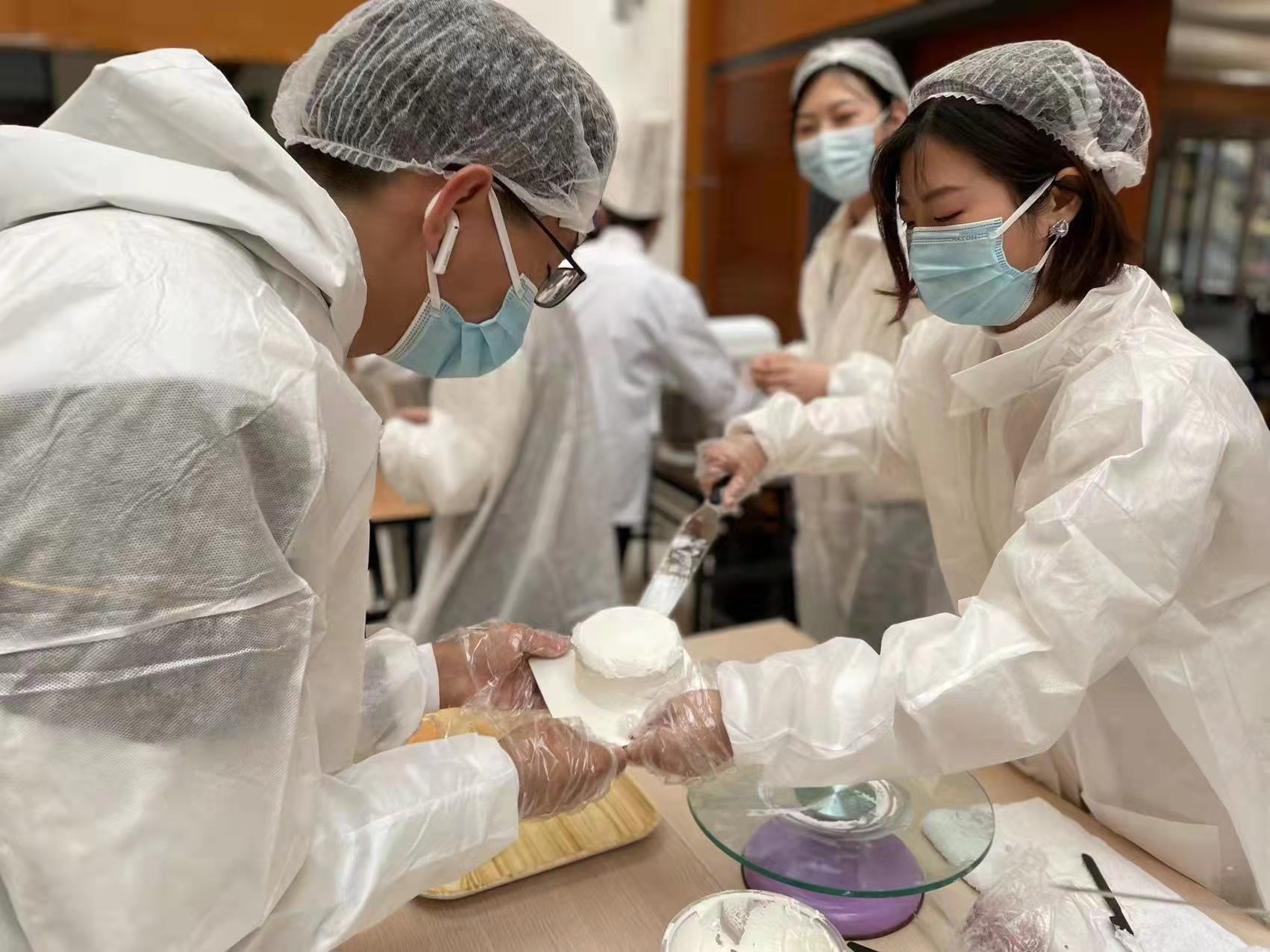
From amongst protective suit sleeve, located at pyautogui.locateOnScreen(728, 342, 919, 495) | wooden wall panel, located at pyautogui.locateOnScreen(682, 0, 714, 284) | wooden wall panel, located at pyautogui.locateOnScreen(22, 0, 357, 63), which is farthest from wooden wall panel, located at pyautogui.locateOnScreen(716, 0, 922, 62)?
protective suit sleeve, located at pyautogui.locateOnScreen(728, 342, 919, 495)

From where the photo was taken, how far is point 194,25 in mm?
3391

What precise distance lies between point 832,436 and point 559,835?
0.78 metres

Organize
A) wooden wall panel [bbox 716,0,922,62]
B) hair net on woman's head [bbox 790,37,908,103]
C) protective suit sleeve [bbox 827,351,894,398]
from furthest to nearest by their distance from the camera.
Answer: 1. wooden wall panel [bbox 716,0,922,62]
2. hair net on woman's head [bbox 790,37,908,103]
3. protective suit sleeve [bbox 827,351,894,398]

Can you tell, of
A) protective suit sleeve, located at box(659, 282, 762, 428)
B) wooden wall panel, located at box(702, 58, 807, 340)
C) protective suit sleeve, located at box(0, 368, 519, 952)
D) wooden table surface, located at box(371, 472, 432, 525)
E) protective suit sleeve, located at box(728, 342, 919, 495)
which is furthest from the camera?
wooden wall panel, located at box(702, 58, 807, 340)

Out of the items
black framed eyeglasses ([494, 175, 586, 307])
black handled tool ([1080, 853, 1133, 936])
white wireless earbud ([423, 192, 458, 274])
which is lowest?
black handled tool ([1080, 853, 1133, 936])

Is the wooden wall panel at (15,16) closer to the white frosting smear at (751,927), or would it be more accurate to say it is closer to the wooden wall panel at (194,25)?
the wooden wall panel at (194,25)

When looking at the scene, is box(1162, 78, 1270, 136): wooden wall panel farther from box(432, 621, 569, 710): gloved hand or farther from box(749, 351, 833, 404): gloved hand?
box(432, 621, 569, 710): gloved hand

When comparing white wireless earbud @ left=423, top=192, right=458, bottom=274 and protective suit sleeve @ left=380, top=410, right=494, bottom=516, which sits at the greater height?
white wireless earbud @ left=423, top=192, right=458, bottom=274

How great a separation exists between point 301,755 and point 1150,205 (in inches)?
95.1

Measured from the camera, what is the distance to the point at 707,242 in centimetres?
450

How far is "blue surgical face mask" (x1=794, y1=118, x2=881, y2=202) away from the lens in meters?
2.11

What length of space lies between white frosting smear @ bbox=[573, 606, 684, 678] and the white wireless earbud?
445 millimetres

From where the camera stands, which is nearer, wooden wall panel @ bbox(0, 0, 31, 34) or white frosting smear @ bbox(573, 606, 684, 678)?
white frosting smear @ bbox(573, 606, 684, 678)

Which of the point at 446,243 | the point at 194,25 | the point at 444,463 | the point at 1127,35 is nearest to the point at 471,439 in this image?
the point at 444,463
